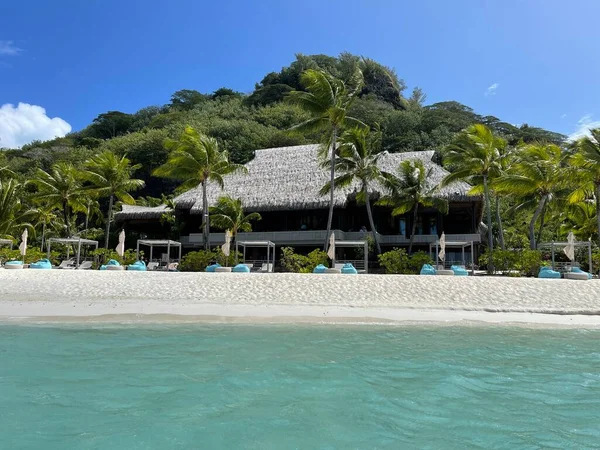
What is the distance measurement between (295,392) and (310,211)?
19.7 meters

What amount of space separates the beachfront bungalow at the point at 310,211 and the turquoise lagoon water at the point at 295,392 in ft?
49.7

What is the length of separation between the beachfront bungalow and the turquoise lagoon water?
15156 millimetres

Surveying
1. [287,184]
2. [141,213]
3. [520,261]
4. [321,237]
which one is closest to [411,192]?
[321,237]

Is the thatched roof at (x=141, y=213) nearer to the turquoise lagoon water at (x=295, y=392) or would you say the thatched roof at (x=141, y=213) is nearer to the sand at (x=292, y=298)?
the sand at (x=292, y=298)

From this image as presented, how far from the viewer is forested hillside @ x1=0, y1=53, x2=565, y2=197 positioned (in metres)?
44.8

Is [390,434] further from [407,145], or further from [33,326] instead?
[407,145]

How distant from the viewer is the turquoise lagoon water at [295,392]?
3.38m

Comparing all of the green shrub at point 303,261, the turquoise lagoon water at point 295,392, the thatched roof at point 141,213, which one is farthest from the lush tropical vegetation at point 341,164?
the turquoise lagoon water at point 295,392

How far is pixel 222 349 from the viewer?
6.50 meters

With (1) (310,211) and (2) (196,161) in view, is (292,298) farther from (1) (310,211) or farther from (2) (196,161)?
(1) (310,211)

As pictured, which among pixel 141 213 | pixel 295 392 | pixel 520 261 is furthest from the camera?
pixel 141 213

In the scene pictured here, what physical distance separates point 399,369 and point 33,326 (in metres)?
7.05

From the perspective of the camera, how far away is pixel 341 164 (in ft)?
66.4

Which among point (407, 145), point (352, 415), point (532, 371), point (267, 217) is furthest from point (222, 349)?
point (407, 145)
